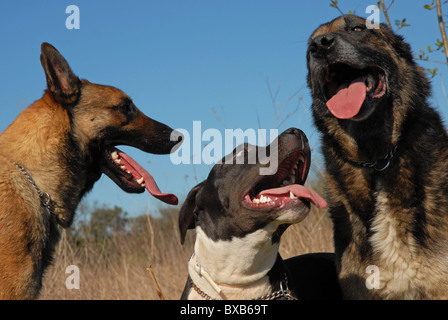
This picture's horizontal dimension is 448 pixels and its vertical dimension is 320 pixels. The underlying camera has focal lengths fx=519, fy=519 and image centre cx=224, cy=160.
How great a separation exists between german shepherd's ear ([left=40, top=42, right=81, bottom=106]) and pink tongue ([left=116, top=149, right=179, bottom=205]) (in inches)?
25.3

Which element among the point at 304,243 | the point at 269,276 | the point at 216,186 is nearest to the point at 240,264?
the point at 269,276

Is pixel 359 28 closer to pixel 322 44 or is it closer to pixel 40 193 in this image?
pixel 322 44

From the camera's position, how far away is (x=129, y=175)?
15.1 feet

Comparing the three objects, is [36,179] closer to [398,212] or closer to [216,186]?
[216,186]

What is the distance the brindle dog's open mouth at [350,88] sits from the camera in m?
3.53

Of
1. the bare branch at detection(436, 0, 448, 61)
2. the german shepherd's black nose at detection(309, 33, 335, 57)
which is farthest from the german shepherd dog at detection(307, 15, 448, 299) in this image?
the bare branch at detection(436, 0, 448, 61)

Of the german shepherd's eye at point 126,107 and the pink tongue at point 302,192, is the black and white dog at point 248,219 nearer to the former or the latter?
the pink tongue at point 302,192

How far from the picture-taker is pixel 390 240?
346 centimetres

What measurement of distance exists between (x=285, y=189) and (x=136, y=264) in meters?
5.53

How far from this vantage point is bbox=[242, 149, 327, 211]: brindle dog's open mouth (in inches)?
131

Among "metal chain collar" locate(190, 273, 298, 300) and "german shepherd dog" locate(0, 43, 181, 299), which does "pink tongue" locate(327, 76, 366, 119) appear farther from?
"german shepherd dog" locate(0, 43, 181, 299)

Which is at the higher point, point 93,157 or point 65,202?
point 93,157

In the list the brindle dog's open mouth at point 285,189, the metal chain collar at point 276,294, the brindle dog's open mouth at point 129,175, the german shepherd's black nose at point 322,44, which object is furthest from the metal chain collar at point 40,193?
the german shepherd's black nose at point 322,44
